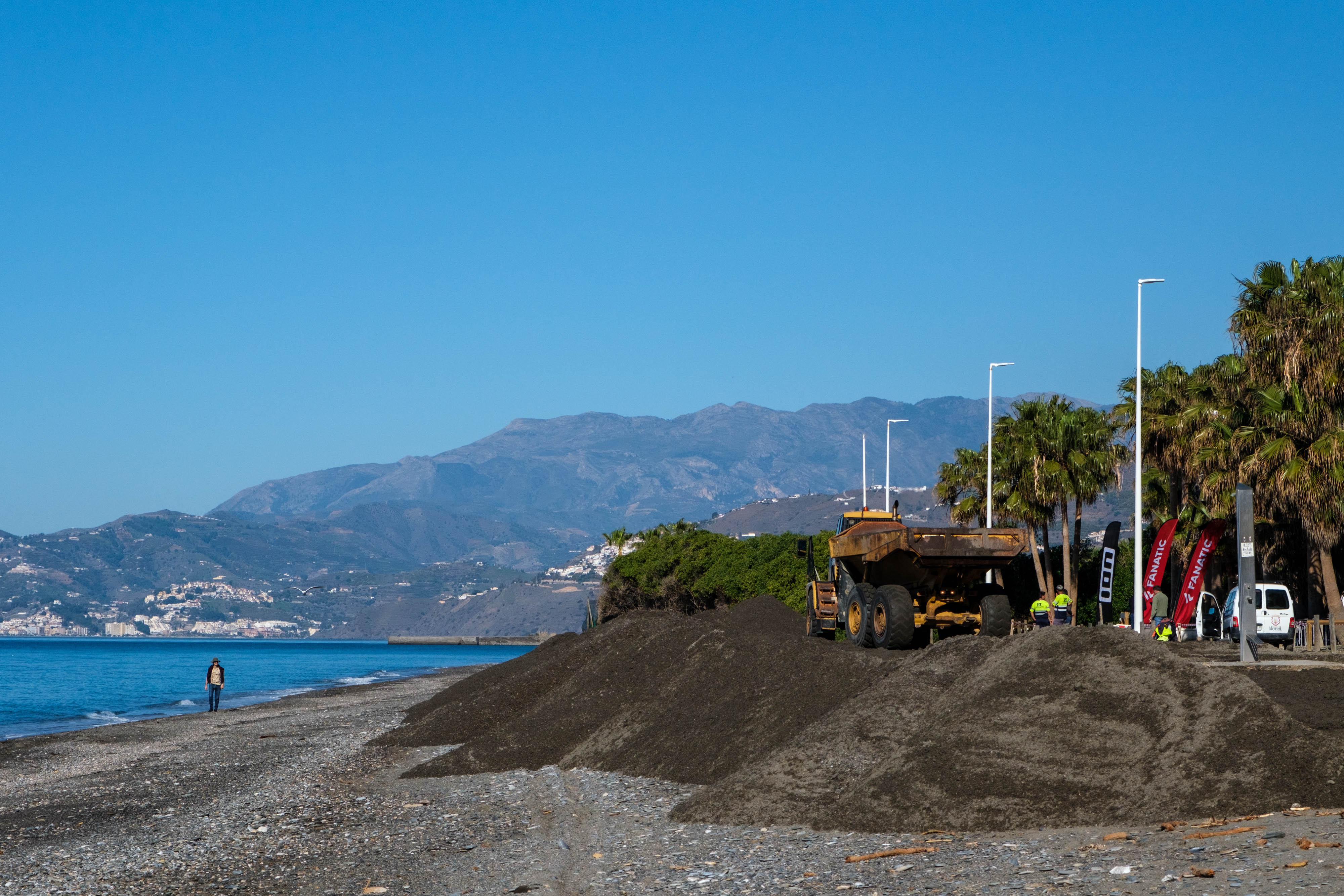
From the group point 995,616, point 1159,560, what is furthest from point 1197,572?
point 995,616

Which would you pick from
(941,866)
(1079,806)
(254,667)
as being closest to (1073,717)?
(1079,806)

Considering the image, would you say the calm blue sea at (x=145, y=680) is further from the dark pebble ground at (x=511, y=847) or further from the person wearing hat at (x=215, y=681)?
the dark pebble ground at (x=511, y=847)

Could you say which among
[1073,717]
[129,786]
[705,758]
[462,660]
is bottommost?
[462,660]

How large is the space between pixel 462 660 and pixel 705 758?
140 meters

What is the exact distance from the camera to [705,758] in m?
18.5

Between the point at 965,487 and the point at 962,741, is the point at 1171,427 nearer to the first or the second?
the point at 965,487

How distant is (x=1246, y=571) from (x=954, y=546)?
19.1 feet

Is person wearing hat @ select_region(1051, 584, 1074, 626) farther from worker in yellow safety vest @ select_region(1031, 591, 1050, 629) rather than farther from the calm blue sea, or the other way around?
the calm blue sea

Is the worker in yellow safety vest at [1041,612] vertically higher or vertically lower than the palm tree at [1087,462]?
lower

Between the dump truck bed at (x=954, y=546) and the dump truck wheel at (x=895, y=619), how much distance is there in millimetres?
793

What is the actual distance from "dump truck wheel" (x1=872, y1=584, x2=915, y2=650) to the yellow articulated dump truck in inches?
0.6

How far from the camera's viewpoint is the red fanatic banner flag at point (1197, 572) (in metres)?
37.6

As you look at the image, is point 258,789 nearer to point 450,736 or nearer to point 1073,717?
point 450,736

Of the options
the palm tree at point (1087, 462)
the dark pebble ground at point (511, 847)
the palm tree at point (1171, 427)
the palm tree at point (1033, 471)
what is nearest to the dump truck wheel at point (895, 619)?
the dark pebble ground at point (511, 847)
